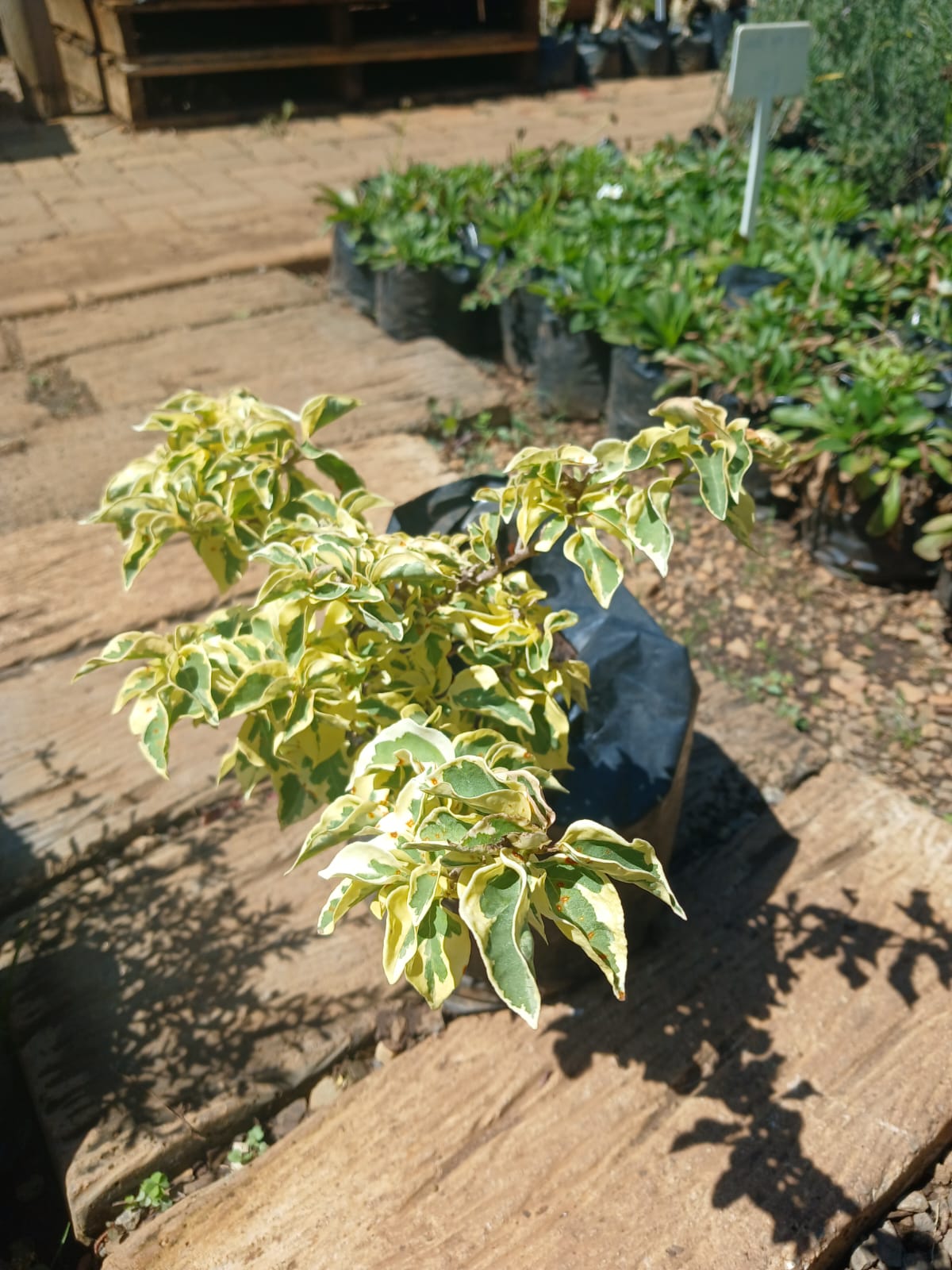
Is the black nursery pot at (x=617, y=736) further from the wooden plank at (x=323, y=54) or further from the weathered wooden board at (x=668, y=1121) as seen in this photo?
the wooden plank at (x=323, y=54)

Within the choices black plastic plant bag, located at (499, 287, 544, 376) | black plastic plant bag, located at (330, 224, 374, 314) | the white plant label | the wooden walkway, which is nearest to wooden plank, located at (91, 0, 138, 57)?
black plastic plant bag, located at (330, 224, 374, 314)

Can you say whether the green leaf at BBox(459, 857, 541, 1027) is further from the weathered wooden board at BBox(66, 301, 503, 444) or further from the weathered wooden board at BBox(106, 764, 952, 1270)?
the weathered wooden board at BBox(66, 301, 503, 444)

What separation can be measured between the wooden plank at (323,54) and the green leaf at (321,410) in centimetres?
635

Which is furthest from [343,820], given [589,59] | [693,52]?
[693,52]

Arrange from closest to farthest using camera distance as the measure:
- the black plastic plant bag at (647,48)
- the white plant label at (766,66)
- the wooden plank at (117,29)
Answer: the white plant label at (766,66) → the wooden plank at (117,29) → the black plastic plant bag at (647,48)

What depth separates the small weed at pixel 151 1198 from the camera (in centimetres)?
156

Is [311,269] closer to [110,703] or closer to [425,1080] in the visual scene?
[110,703]

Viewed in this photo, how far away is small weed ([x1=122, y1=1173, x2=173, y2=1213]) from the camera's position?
5.12ft

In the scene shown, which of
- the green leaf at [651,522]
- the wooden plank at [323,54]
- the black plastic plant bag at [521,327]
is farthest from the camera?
the wooden plank at [323,54]

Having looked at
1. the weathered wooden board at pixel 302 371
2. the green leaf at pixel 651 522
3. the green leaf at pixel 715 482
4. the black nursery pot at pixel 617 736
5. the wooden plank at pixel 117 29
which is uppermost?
the wooden plank at pixel 117 29

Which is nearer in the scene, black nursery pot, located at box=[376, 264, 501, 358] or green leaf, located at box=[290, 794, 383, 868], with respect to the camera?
green leaf, located at box=[290, 794, 383, 868]

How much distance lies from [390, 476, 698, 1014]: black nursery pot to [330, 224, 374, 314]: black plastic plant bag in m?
2.68

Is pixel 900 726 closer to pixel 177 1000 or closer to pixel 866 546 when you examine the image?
pixel 866 546

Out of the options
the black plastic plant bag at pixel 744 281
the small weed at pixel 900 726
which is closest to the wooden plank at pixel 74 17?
the black plastic plant bag at pixel 744 281
